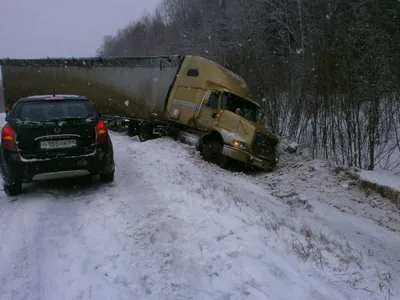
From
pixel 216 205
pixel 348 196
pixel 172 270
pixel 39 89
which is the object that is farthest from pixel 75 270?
pixel 39 89

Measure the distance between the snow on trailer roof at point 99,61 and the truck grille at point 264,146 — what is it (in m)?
4.73

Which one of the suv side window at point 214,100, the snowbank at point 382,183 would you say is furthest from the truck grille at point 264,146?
the snowbank at point 382,183

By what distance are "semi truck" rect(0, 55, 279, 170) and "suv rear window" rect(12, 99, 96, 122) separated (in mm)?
753

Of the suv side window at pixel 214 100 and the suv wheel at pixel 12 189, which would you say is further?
the suv side window at pixel 214 100

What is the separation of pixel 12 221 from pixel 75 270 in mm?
2065

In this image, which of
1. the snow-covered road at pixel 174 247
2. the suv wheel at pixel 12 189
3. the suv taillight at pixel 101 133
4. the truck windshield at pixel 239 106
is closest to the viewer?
the snow-covered road at pixel 174 247

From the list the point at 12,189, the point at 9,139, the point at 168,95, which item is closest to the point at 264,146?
the point at 168,95

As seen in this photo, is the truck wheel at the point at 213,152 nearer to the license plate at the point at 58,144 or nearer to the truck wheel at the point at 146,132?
the truck wheel at the point at 146,132

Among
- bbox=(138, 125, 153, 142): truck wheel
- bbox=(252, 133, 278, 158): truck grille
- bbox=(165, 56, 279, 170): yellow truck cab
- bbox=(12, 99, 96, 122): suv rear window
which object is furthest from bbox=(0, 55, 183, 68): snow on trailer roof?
bbox=(12, 99, 96, 122): suv rear window

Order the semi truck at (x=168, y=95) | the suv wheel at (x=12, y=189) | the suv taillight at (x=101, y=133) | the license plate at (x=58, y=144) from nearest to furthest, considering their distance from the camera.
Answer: the license plate at (x=58, y=144)
the suv wheel at (x=12, y=189)
the suv taillight at (x=101, y=133)
the semi truck at (x=168, y=95)

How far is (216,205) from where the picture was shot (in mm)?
5559

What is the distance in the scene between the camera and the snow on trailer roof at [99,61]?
45.5ft

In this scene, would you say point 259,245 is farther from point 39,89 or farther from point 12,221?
point 39,89

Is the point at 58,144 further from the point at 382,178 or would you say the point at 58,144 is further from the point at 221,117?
the point at 382,178
